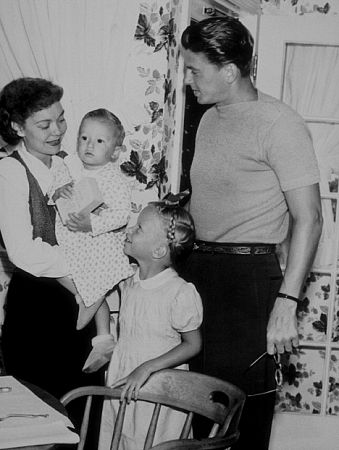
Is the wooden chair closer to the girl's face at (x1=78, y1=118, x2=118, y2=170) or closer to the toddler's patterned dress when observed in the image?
the toddler's patterned dress

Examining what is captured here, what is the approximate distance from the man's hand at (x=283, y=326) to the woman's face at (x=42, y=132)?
84 centimetres

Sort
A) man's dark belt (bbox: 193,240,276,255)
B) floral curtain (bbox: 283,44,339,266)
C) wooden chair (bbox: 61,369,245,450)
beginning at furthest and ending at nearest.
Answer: floral curtain (bbox: 283,44,339,266), man's dark belt (bbox: 193,240,276,255), wooden chair (bbox: 61,369,245,450)

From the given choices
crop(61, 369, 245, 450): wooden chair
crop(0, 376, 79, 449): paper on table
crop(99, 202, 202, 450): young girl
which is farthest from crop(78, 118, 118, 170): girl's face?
crop(0, 376, 79, 449): paper on table

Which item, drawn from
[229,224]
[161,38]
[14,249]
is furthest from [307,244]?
[161,38]

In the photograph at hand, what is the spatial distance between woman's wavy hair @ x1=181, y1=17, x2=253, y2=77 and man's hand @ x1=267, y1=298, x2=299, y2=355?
0.69m

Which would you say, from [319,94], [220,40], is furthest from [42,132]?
[319,94]

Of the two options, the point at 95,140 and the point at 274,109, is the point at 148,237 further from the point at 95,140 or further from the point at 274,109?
the point at 274,109

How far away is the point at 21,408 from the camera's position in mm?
1561

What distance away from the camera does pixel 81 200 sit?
232 centimetres

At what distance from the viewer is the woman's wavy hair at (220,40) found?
214 cm

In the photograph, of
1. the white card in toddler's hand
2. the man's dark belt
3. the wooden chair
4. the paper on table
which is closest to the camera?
the paper on table

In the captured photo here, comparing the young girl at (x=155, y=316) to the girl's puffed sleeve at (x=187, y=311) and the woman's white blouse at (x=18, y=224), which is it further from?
the woman's white blouse at (x=18, y=224)

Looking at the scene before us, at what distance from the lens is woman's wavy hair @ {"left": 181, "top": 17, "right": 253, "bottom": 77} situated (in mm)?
2143

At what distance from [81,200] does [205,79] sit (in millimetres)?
520
